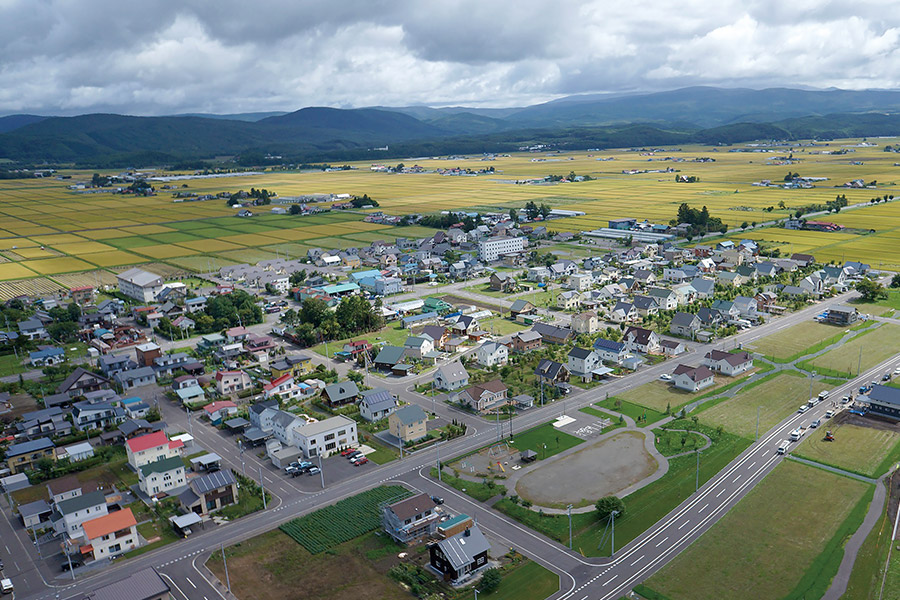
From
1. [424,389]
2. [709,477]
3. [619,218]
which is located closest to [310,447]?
[424,389]

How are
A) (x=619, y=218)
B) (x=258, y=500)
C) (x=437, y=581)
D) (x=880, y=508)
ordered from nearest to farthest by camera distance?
1. (x=437, y=581)
2. (x=880, y=508)
3. (x=258, y=500)
4. (x=619, y=218)

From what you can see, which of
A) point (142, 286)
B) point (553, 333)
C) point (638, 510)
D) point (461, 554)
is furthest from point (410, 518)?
point (142, 286)

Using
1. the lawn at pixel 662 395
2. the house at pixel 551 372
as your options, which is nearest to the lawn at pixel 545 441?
the house at pixel 551 372

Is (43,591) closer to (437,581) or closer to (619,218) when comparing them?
(437,581)

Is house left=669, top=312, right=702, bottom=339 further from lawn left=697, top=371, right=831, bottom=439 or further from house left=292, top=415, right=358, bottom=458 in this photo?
house left=292, top=415, right=358, bottom=458

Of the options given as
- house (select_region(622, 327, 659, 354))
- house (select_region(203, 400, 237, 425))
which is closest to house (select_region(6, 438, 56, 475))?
house (select_region(203, 400, 237, 425))

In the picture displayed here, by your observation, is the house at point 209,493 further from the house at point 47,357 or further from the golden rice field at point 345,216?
the golden rice field at point 345,216
